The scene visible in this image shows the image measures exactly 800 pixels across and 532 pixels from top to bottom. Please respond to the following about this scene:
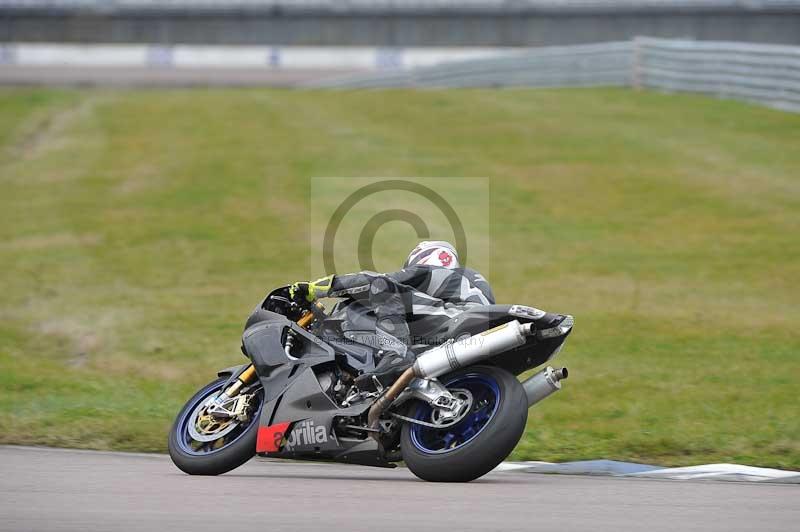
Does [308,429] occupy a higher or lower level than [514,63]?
lower

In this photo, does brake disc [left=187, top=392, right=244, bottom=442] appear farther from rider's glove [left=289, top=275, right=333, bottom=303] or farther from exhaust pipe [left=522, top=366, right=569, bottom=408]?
exhaust pipe [left=522, top=366, right=569, bottom=408]

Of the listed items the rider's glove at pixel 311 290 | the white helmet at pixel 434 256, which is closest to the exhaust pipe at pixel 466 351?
the white helmet at pixel 434 256

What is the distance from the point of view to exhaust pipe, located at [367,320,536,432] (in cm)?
642

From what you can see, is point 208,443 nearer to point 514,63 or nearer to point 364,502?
point 364,502

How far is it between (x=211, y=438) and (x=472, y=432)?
1.80 meters

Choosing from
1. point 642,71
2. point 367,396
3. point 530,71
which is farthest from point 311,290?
point 530,71

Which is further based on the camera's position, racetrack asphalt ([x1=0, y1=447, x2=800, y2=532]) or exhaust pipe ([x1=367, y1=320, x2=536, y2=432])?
exhaust pipe ([x1=367, y1=320, x2=536, y2=432])

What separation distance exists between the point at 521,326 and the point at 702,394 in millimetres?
3554

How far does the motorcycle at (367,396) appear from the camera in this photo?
6.40 metres

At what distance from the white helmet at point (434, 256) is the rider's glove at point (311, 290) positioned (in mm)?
538

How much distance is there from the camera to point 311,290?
738 cm

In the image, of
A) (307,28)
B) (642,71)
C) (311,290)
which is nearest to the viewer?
(311,290)

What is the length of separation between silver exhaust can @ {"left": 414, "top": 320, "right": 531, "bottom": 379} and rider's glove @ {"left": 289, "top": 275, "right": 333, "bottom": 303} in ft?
3.39

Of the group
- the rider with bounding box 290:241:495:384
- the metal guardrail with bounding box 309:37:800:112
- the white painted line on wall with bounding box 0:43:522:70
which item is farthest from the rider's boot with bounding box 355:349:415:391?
the white painted line on wall with bounding box 0:43:522:70
